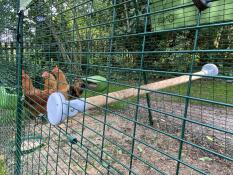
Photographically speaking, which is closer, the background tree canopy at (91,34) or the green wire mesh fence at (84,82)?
the background tree canopy at (91,34)

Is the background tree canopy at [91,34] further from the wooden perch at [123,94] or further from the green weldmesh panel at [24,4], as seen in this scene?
the wooden perch at [123,94]

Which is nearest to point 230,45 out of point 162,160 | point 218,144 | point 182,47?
point 182,47

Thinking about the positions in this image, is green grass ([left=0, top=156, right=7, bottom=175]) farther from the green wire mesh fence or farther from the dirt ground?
the dirt ground

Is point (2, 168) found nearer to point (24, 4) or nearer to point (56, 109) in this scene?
point (24, 4)

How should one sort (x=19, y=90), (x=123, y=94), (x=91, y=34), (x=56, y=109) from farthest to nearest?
(x=19, y=90)
(x=123, y=94)
(x=91, y=34)
(x=56, y=109)

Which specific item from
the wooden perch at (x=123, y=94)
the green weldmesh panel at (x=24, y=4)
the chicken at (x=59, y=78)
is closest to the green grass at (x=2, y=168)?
the chicken at (x=59, y=78)

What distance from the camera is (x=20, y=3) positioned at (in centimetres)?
224

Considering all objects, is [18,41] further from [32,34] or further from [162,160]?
[162,160]

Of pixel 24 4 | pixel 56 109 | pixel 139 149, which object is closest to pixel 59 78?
pixel 24 4

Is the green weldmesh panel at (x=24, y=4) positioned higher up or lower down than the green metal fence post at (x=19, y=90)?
higher up

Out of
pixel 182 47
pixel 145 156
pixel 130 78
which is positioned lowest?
pixel 145 156

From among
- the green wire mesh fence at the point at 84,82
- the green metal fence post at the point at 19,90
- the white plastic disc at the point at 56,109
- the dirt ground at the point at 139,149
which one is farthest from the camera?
the dirt ground at the point at 139,149

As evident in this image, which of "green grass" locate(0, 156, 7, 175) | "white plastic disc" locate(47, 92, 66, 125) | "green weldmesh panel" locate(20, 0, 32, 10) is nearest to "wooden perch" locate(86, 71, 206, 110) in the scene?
"white plastic disc" locate(47, 92, 66, 125)

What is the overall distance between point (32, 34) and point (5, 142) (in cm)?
128
